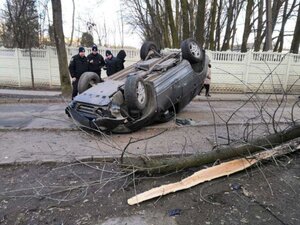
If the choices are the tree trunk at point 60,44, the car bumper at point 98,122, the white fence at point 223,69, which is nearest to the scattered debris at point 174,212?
the car bumper at point 98,122

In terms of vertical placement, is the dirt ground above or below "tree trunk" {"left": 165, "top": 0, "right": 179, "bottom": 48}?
below

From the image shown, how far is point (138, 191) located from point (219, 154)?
1.24 meters

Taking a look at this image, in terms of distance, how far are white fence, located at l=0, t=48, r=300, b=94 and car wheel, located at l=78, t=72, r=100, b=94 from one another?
22.5 ft

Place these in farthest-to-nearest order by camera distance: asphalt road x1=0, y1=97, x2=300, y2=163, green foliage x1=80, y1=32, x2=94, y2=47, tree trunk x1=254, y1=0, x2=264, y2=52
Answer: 1. green foliage x1=80, y1=32, x2=94, y2=47
2. tree trunk x1=254, y1=0, x2=264, y2=52
3. asphalt road x1=0, y1=97, x2=300, y2=163

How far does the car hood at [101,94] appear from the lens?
6356mm

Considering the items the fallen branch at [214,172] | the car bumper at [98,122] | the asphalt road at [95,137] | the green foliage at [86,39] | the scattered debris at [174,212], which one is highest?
the green foliage at [86,39]

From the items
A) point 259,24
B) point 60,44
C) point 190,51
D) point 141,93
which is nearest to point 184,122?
point 141,93

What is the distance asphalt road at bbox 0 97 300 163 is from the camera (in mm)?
5426

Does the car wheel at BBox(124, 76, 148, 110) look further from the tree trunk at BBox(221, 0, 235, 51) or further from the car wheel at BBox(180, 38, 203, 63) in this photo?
the tree trunk at BBox(221, 0, 235, 51)

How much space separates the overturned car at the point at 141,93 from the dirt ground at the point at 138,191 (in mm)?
1697

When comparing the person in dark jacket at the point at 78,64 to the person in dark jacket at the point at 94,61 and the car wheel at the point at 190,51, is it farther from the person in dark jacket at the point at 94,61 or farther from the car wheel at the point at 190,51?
the car wheel at the point at 190,51

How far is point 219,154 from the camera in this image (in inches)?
175

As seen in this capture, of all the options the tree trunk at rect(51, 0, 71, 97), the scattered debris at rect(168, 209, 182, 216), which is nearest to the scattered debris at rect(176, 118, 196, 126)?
the scattered debris at rect(168, 209, 182, 216)

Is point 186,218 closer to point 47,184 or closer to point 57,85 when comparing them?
point 47,184
